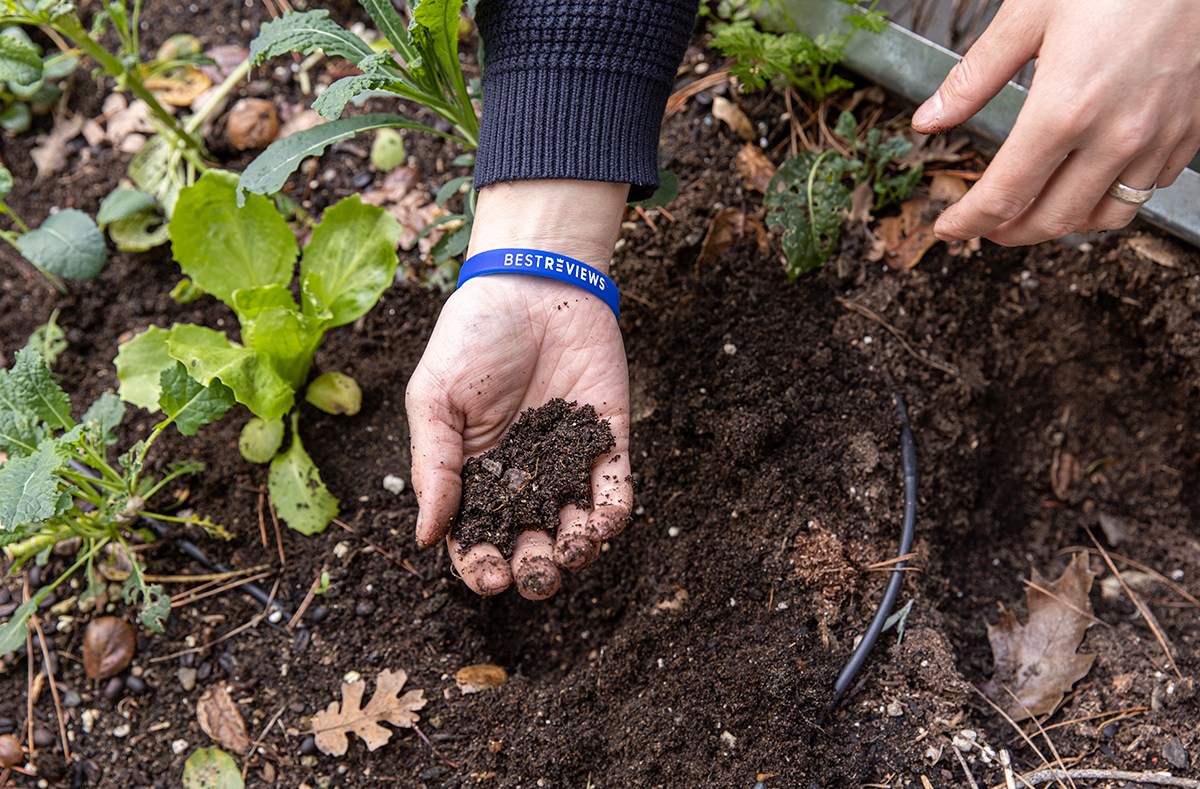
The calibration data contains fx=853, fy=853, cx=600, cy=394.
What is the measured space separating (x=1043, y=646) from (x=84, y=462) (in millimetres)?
2415

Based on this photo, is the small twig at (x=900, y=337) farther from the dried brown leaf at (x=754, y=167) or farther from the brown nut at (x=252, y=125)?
the brown nut at (x=252, y=125)

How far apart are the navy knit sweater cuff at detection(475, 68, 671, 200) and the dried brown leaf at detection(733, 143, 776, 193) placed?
2.34ft

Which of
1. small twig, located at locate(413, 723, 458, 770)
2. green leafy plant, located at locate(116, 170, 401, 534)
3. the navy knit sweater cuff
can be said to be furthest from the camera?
green leafy plant, located at locate(116, 170, 401, 534)

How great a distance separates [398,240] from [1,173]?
1.12m

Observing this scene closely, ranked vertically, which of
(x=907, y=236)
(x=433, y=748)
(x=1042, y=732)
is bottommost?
(x=433, y=748)

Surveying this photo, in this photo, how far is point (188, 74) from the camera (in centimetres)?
294

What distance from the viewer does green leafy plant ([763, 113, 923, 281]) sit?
227cm

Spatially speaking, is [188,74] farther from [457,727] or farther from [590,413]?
[457,727]

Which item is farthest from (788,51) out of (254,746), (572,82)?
(254,746)

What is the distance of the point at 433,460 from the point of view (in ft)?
5.72

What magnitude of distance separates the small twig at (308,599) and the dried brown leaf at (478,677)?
0.44 meters

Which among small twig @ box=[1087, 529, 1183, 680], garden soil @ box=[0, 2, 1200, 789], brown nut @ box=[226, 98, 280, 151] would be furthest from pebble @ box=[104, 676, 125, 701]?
small twig @ box=[1087, 529, 1183, 680]

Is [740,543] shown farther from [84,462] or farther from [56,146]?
[56,146]

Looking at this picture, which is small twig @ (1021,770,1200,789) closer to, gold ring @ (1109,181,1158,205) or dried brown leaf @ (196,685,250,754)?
gold ring @ (1109,181,1158,205)
